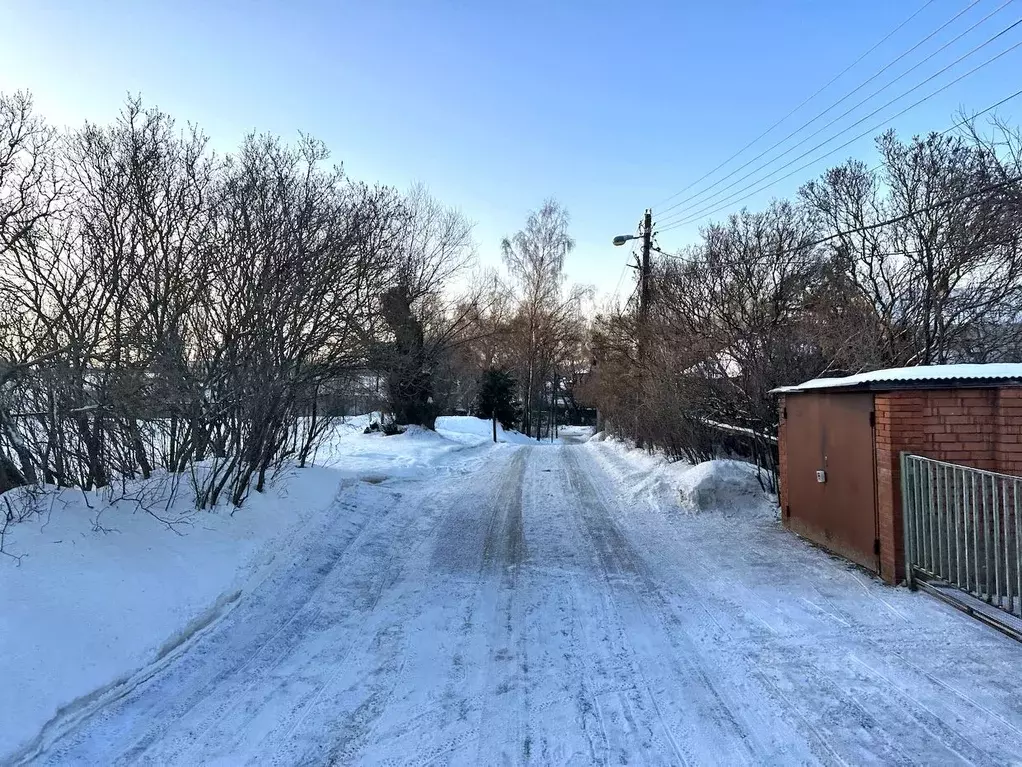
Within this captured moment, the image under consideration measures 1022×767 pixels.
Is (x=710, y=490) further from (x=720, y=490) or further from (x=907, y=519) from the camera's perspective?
(x=907, y=519)

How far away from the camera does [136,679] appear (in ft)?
12.5

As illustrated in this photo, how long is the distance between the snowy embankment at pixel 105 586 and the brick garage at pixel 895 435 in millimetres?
5746

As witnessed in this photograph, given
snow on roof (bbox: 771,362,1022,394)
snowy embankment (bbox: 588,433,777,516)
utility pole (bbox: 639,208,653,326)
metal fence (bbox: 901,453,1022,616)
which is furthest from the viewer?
utility pole (bbox: 639,208,653,326)

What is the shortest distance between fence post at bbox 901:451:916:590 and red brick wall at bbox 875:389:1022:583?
8 cm

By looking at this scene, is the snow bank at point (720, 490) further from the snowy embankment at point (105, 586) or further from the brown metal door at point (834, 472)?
the snowy embankment at point (105, 586)

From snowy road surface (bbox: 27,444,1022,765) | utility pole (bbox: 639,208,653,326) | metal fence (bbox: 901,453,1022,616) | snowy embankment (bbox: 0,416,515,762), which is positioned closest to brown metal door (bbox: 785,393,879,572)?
snowy road surface (bbox: 27,444,1022,765)

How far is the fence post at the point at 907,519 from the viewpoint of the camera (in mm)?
5219

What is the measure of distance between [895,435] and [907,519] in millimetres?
716

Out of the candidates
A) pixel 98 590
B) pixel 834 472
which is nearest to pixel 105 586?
pixel 98 590

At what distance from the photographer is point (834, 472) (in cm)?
658

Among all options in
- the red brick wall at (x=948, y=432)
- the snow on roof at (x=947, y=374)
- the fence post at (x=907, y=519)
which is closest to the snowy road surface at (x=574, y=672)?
the fence post at (x=907, y=519)

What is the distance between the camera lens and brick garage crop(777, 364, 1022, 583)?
5.23 meters

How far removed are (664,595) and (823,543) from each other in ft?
8.51

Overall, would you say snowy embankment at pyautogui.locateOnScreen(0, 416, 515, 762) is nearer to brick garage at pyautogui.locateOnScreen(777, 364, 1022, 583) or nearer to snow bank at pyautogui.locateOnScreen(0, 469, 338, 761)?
snow bank at pyautogui.locateOnScreen(0, 469, 338, 761)
